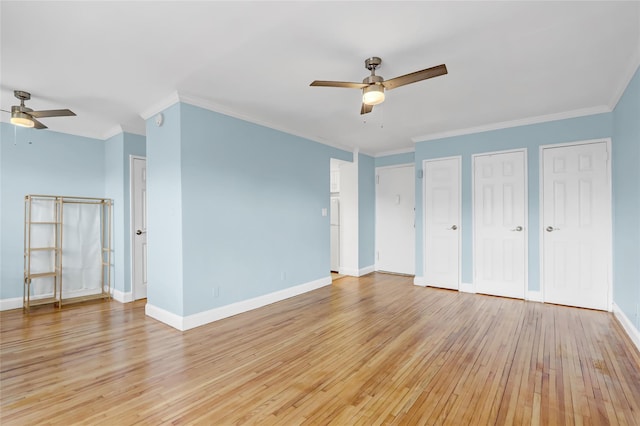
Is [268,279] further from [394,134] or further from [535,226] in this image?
[535,226]

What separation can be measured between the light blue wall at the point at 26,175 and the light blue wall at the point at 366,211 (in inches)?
180

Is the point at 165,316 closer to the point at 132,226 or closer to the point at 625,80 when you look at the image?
the point at 132,226

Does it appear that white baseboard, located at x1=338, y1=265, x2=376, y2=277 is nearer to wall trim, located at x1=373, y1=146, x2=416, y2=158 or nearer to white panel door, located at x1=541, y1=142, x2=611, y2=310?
wall trim, located at x1=373, y1=146, x2=416, y2=158

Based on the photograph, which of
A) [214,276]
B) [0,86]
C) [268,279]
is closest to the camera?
[0,86]

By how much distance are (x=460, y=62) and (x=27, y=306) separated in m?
5.74

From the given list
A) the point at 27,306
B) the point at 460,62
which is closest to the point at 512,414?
the point at 460,62

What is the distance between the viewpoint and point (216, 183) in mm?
3684

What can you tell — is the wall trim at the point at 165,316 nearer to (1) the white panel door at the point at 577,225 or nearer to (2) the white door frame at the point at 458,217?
(2) the white door frame at the point at 458,217

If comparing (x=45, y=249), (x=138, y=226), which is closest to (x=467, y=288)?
(x=138, y=226)

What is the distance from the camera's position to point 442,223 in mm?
5145

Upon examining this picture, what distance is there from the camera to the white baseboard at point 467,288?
4828 mm

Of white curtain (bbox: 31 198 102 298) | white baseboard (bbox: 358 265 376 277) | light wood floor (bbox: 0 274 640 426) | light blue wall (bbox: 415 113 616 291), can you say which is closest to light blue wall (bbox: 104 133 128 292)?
white curtain (bbox: 31 198 102 298)

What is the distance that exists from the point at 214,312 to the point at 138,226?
2.07 m

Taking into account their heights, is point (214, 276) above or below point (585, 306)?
above
